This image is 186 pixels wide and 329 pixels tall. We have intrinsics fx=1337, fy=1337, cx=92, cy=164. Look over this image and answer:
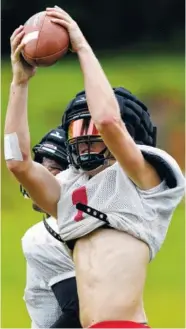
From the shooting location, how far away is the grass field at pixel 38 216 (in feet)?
34.7

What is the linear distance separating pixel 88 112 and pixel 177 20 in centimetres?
1490

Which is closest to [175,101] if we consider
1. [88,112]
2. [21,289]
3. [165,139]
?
[165,139]

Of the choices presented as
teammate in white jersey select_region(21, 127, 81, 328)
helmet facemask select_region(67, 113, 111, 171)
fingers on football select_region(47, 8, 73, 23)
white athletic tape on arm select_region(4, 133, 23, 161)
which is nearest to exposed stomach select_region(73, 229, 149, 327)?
helmet facemask select_region(67, 113, 111, 171)

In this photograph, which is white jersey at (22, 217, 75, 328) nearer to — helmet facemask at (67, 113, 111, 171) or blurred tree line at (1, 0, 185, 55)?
helmet facemask at (67, 113, 111, 171)

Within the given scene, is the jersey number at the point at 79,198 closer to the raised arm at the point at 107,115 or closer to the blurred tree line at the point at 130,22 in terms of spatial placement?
the raised arm at the point at 107,115

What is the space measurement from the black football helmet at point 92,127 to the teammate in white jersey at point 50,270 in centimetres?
119

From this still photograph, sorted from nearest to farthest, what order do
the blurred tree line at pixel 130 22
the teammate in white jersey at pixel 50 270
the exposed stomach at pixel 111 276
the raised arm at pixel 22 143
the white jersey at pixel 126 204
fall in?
the exposed stomach at pixel 111 276, the white jersey at pixel 126 204, the raised arm at pixel 22 143, the teammate in white jersey at pixel 50 270, the blurred tree line at pixel 130 22

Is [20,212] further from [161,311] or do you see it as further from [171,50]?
[171,50]

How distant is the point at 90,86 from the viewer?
5211 mm

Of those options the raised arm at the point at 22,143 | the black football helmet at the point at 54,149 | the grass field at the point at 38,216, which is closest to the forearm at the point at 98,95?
the raised arm at the point at 22,143

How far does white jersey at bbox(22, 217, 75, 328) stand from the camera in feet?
22.4

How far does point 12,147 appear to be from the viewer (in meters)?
5.48

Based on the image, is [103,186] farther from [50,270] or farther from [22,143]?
[50,270]

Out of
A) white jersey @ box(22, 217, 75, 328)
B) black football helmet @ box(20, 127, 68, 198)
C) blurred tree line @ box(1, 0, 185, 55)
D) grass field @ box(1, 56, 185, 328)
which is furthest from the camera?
blurred tree line @ box(1, 0, 185, 55)
